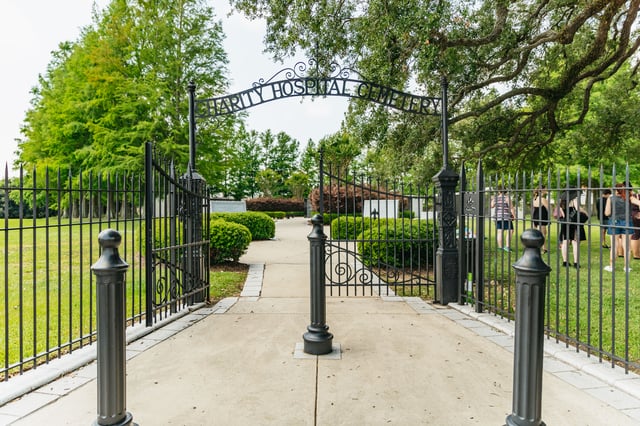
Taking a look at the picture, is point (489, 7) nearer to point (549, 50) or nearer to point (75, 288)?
point (549, 50)

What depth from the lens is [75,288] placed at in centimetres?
796

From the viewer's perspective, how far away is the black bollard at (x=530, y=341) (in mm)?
2301

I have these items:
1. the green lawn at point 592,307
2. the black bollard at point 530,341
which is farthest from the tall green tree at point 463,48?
the black bollard at point 530,341

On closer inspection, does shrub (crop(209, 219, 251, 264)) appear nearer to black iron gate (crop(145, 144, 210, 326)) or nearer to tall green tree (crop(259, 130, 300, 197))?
black iron gate (crop(145, 144, 210, 326))

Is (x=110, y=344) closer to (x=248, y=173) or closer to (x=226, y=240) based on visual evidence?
(x=226, y=240)

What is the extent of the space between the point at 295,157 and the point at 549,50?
147 feet

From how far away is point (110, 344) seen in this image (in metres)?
2.29

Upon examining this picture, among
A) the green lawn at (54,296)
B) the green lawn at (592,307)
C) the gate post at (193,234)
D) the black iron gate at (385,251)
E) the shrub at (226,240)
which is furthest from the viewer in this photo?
the shrub at (226,240)

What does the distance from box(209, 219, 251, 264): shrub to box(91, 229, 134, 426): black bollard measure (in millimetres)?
7185

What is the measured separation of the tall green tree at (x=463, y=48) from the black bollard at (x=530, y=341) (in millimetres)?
6545

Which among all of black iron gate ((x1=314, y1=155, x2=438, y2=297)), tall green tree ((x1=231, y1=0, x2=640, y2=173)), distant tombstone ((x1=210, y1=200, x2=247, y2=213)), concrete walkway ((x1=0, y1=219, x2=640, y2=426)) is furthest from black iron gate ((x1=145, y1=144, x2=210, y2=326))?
distant tombstone ((x1=210, y1=200, x2=247, y2=213))

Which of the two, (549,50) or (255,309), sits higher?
(549,50)

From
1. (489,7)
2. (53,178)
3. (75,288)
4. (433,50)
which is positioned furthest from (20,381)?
(53,178)

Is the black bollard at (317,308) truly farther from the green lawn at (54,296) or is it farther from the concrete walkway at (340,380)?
the green lawn at (54,296)
